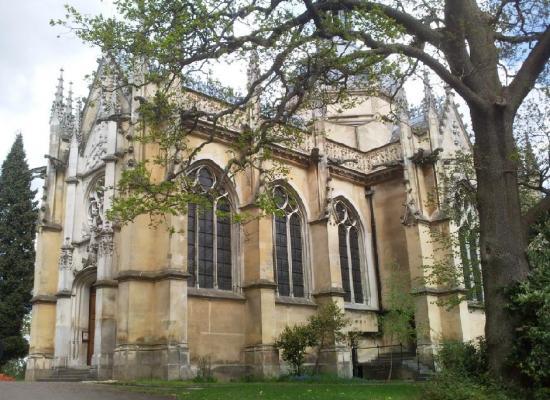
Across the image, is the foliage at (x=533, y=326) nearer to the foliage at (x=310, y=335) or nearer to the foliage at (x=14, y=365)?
the foliage at (x=310, y=335)

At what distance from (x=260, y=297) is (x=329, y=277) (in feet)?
13.4

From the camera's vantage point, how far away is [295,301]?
23.2m

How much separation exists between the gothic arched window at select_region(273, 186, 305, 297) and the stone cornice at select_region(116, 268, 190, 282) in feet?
18.9

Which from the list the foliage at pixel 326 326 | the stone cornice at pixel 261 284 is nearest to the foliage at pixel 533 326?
the foliage at pixel 326 326

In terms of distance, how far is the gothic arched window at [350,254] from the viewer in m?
26.3

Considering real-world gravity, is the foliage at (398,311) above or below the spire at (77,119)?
below

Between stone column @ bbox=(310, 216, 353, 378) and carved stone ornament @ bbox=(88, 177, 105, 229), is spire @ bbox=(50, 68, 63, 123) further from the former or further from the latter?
stone column @ bbox=(310, 216, 353, 378)

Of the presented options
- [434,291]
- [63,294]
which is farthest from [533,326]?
[63,294]

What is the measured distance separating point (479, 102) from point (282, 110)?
4303mm

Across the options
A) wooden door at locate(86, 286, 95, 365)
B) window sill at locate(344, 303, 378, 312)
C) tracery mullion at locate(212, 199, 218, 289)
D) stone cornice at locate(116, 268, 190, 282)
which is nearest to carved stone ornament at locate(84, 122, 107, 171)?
wooden door at locate(86, 286, 95, 365)

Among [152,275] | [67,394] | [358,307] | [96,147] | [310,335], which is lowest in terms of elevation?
[67,394]

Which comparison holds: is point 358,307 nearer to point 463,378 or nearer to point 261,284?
point 261,284

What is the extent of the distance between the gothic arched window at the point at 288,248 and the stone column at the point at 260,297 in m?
2.03

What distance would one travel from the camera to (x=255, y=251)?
2150 cm
